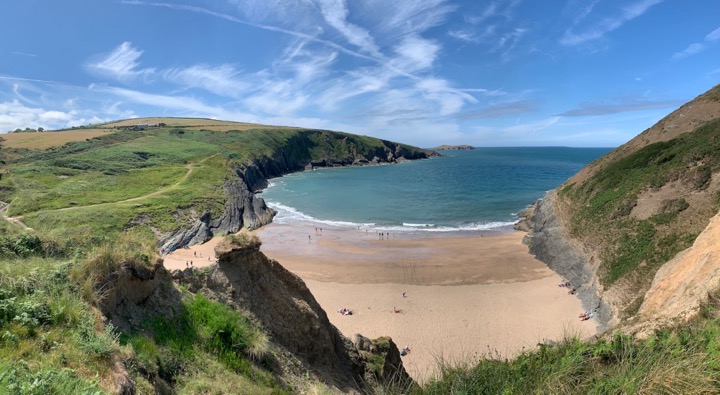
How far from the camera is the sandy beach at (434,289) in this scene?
78.5 ft

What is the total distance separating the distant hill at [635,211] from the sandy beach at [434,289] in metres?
2.52

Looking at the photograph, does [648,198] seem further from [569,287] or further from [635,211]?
[569,287]

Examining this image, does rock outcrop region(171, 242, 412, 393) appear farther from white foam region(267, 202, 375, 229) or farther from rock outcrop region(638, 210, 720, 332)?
white foam region(267, 202, 375, 229)

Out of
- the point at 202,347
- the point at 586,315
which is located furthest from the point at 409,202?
the point at 202,347

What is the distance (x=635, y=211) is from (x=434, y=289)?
1969 centimetres

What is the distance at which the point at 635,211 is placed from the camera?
32344 mm

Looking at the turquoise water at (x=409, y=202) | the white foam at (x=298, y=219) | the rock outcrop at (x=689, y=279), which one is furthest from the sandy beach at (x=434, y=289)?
the turquoise water at (x=409, y=202)

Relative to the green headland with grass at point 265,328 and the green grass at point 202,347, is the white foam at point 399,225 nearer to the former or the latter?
the green headland with grass at point 265,328

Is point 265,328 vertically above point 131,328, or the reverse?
point 131,328

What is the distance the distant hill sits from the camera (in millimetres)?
25484

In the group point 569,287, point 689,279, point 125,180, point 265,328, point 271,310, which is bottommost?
point 569,287

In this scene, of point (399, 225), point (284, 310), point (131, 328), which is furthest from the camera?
point (399, 225)

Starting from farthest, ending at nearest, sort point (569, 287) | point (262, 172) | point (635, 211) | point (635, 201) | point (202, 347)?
point (262, 172), point (635, 201), point (635, 211), point (569, 287), point (202, 347)

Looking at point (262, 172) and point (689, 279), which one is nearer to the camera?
point (689, 279)
